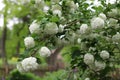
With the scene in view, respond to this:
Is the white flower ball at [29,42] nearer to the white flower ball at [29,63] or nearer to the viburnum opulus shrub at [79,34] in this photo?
the viburnum opulus shrub at [79,34]

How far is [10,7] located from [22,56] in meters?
12.2

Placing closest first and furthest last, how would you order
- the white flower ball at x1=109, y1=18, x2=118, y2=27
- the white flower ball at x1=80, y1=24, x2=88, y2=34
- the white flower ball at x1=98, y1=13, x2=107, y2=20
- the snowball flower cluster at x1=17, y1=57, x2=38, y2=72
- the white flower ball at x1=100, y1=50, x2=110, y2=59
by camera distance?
the snowball flower cluster at x1=17, y1=57, x2=38, y2=72 → the white flower ball at x1=80, y1=24, x2=88, y2=34 → the white flower ball at x1=98, y1=13, x2=107, y2=20 → the white flower ball at x1=100, y1=50, x2=110, y2=59 → the white flower ball at x1=109, y1=18, x2=118, y2=27

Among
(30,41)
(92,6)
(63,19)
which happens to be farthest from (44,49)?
(92,6)

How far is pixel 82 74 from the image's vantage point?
4.81m

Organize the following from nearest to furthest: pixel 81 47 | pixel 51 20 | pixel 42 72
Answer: pixel 51 20, pixel 81 47, pixel 42 72

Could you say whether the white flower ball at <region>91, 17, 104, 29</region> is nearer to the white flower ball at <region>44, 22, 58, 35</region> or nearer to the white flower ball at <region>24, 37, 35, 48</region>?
the white flower ball at <region>44, 22, 58, 35</region>

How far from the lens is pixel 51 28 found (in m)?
3.79

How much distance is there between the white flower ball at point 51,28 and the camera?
12.4 feet

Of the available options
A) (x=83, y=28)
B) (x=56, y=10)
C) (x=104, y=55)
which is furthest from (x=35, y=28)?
(x=104, y=55)

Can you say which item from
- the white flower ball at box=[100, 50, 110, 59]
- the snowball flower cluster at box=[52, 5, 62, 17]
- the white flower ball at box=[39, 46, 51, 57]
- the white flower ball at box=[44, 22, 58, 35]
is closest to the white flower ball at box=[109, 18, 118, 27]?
the white flower ball at box=[100, 50, 110, 59]

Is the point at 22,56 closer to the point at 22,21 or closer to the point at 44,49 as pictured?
the point at 44,49

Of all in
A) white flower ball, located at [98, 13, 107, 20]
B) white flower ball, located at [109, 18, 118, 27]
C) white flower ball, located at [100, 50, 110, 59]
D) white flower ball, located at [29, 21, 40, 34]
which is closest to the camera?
white flower ball, located at [29, 21, 40, 34]

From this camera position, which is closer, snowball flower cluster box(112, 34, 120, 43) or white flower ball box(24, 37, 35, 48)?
white flower ball box(24, 37, 35, 48)

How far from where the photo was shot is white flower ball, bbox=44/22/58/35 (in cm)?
378
